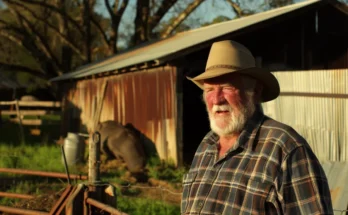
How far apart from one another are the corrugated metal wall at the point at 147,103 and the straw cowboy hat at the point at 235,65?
9479mm

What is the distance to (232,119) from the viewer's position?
3.15 metres

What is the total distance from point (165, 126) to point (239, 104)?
10.1m

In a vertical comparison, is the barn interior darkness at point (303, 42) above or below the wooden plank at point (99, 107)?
above

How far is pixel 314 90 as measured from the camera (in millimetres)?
8180

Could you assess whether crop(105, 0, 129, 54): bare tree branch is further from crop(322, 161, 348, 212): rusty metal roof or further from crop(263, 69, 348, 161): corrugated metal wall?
crop(322, 161, 348, 212): rusty metal roof

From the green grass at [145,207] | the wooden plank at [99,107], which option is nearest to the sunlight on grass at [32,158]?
the wooden plank at [99,107]

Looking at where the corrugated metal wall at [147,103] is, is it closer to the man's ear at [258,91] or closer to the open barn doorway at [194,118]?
the open barn doorway at [194,118]

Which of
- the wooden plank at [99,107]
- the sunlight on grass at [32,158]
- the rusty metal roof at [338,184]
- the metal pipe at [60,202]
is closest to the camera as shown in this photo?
the metal pipe at [60,202]

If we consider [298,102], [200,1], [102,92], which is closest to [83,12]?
[200,1]

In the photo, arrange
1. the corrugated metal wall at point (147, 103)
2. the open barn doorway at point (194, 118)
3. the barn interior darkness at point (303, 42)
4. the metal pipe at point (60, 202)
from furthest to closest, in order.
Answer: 1. the open barn doorway at point (194, 118)
2. the barn interior darkness at point (303, 42)
3. the corrugated metal wall at point (147, 103)
4. the metal pipe at point (60, 202)

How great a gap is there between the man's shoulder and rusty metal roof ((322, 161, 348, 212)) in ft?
11.5

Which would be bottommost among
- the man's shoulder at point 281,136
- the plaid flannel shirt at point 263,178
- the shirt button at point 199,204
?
the shirt button at point 199,204

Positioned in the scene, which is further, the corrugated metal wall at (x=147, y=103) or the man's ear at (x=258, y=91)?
the corrugated metal wall at (x=147, y=103)

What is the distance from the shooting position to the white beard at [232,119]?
3.14 metres
